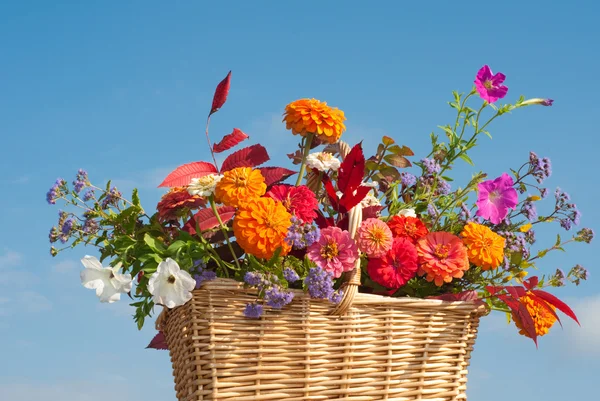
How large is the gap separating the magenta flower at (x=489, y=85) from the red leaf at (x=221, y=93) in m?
0.89

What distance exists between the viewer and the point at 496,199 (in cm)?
236

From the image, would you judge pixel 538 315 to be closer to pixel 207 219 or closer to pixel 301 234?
pixel 301 234

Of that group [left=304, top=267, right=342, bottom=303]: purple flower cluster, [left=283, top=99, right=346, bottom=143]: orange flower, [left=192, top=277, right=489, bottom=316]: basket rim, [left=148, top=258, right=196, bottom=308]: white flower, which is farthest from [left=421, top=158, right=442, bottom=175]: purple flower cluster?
[left=148, top=258, right=196, bottom=308]: white flower

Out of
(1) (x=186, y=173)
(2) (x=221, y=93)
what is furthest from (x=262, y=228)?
(2) (x=221, y=93)

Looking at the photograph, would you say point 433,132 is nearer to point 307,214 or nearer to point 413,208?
point 413,208

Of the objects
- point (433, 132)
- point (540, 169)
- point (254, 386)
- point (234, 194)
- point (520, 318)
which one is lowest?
point (254, 386)

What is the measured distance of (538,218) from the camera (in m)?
2.50

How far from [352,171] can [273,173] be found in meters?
0.27

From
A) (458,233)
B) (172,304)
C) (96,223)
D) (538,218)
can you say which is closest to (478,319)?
(458,233)

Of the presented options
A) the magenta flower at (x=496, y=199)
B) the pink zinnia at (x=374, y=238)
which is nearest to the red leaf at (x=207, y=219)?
the pink zinnia at (x=374, y=238)

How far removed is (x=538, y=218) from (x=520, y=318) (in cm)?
46

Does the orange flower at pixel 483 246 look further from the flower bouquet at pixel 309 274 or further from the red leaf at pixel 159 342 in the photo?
the red leaf at pixel 159 342

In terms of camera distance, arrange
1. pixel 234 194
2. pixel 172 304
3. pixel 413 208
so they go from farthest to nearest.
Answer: pixel 413 208 < pixel 234 194 < pixel 172 304

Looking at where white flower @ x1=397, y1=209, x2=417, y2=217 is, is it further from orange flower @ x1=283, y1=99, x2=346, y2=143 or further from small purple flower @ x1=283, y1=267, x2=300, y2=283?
small purple flower @ x1=283, y1=267, x2=300, y2=283
